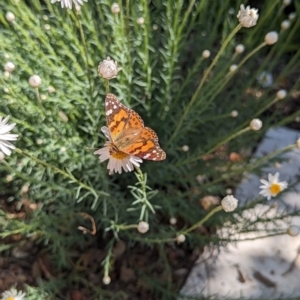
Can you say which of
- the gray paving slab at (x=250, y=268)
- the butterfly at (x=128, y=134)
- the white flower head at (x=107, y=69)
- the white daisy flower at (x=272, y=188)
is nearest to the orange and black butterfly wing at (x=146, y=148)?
the butterfly at (x=128, y=134)

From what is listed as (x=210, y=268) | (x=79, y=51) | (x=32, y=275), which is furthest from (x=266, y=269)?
(x=79, y=51)

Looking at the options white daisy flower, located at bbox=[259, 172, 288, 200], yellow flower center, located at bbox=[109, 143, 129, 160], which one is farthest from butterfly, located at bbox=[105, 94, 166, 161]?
white daisy flower, located at bbox=[259, 172, 288, 200]

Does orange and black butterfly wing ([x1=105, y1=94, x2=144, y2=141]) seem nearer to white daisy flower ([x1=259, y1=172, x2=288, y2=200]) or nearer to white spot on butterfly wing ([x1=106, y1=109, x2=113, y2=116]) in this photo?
white spot on butterfly wing ([x1=106, y1=109, x2=113, y2=116])

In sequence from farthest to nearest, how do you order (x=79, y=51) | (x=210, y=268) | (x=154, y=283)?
(x=210, y=268) → (x=154, y=283) → (x=79, y=51)

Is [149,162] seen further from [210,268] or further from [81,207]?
[210,268]

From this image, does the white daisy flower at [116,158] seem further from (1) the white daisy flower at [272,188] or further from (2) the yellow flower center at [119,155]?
(1) the white daisy flower at [272,188]
